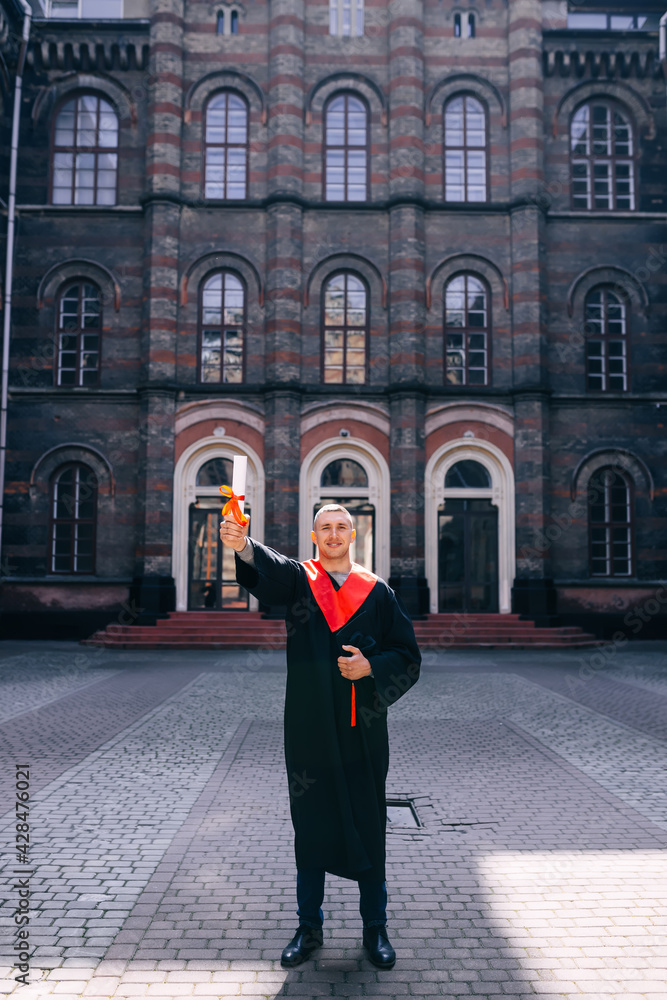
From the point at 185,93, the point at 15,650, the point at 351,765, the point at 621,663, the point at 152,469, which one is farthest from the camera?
the point at 185,93

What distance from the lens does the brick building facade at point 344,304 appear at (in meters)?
19.0

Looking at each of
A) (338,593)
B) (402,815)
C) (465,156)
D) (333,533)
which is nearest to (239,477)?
(333,533)

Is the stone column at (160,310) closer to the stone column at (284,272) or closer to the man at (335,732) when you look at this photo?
the stone column at (284,272)

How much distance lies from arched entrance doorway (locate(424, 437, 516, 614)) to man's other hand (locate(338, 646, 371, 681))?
15961mm

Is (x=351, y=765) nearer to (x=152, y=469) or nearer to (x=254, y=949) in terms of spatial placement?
(x=254, y=949)

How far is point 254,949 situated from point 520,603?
1605cm

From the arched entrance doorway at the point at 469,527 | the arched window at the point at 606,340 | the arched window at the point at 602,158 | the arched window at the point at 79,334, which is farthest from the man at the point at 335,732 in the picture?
the arched window at the point at 602,158

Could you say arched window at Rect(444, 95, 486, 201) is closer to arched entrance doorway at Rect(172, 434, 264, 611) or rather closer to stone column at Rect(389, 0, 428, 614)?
stone column at Rect(389, 0, 428, 614)

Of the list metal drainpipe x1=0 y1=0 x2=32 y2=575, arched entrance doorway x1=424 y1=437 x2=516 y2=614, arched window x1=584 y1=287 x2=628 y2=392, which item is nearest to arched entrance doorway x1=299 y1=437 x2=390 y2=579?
arched entrance doorway x1=424 y1=437 x2=516 y2=614

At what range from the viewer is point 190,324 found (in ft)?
63.6

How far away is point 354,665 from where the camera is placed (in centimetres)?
341

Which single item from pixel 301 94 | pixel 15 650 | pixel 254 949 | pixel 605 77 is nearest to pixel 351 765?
pixel 254 949

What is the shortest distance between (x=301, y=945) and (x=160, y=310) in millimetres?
17398

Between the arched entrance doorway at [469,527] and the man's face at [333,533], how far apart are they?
51.7 ft
